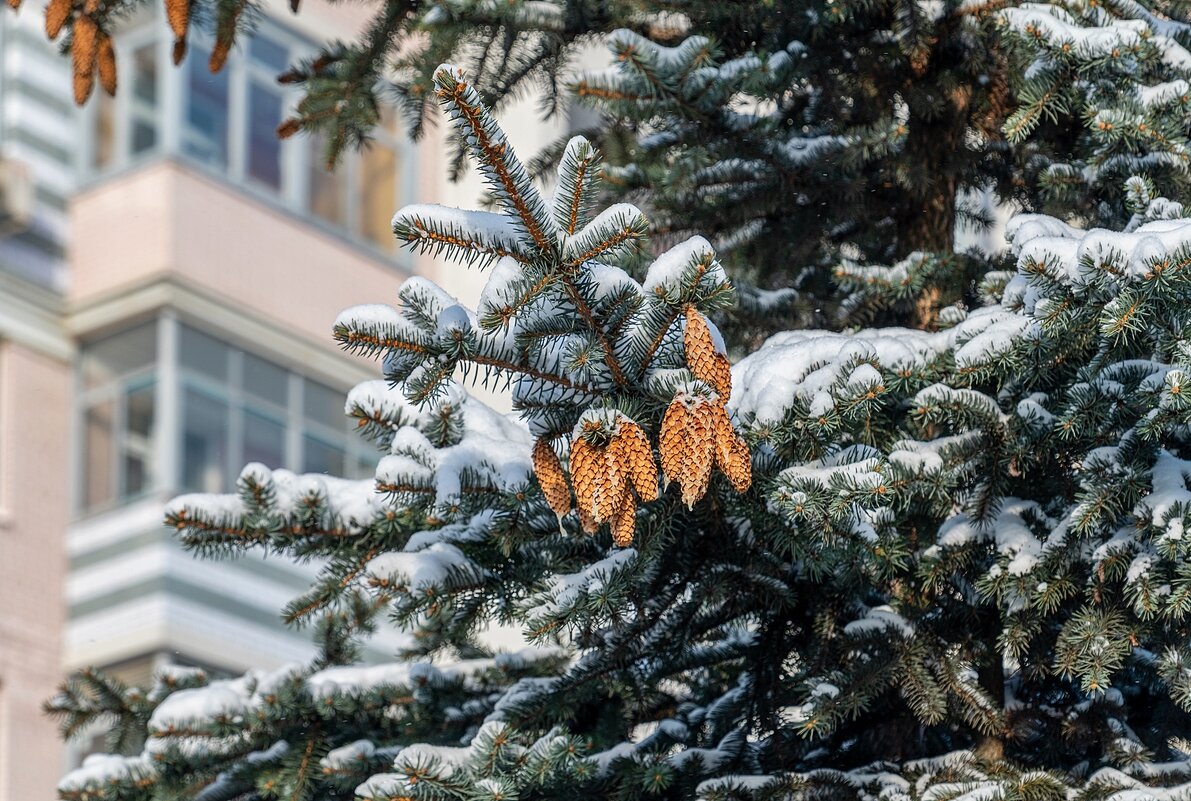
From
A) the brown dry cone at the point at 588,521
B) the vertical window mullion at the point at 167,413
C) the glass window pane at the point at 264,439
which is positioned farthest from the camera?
the glass window pane at the point at 264,439

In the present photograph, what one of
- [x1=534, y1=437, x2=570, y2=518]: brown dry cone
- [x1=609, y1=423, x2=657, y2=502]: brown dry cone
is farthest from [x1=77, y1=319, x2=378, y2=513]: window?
[x1=609, y1=423, x2=657, y2=502]: brown dry cone

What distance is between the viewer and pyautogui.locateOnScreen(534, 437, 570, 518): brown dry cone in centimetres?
392

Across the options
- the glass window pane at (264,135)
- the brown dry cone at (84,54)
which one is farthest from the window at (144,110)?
the brown dry cone at (84,54)

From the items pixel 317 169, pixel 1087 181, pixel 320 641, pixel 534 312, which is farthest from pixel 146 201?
pixel 534 312

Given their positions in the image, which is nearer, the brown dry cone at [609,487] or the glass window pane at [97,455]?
the brown dry cone at [609,487]

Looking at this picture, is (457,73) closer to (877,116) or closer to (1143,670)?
(1143,670)

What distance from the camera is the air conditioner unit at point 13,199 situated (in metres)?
17.1

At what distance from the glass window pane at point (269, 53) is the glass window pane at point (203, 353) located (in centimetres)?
290

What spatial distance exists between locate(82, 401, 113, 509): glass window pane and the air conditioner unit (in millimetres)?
1744

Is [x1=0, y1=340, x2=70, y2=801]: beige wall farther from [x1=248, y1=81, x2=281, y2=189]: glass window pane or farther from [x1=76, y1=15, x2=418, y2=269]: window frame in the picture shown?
[x1=248, y1=81, x2=281, y2=189]: glass window pane

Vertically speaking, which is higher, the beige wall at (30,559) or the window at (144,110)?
the window at (144,110)

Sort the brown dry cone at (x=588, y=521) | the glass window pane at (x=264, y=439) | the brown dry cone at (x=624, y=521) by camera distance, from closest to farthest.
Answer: the brown dry cone at (x=624, y=521) < the brown dry cone at (x=588, y=521) < the glass window pane at (x=264, y=439)

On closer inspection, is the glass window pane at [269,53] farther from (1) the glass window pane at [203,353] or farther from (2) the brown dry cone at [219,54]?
(2) the brown dry cone at [219,54]

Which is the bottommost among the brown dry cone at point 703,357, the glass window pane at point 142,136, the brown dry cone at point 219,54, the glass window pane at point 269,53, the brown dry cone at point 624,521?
the brown dry cone at point 624,521
